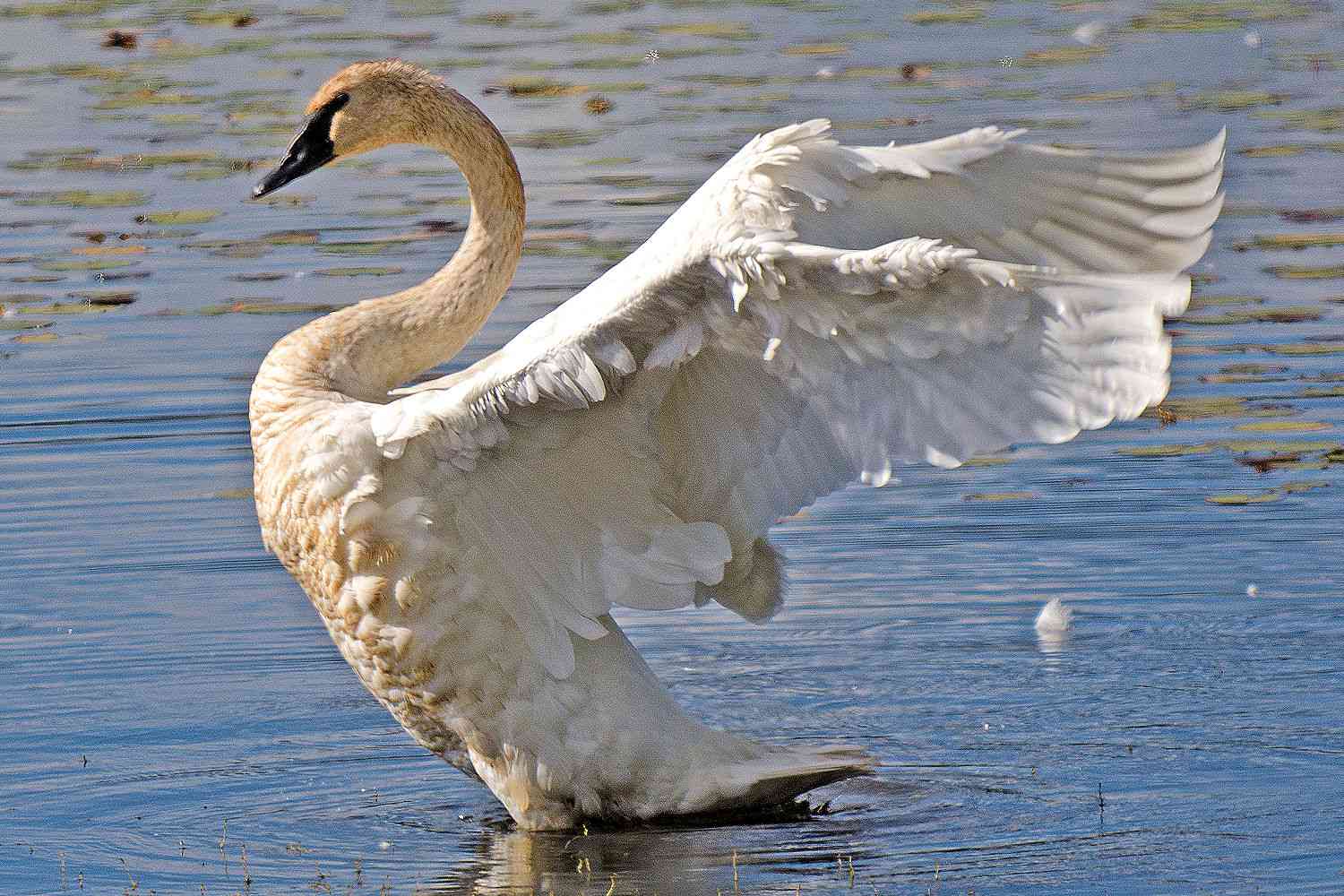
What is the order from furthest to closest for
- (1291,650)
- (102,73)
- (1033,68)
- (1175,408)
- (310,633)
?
1. (102,73)
2. (1033,68)
3. (1175,408)
4. (310,633)
5. (1291,650)

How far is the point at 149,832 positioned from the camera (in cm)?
630

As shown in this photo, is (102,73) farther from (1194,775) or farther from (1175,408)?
(1194,775)

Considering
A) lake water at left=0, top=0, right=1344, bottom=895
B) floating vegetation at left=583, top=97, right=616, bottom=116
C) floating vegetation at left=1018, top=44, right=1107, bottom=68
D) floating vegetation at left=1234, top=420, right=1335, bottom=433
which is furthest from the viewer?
floating vegetation at left=1018, top=44, right=1107, bottom=68

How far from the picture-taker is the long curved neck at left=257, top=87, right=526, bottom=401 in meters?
6.39

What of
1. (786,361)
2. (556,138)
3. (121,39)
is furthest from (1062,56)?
(786,361)

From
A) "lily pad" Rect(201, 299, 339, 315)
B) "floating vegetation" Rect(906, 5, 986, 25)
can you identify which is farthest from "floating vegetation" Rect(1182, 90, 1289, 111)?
"lily pad" Rect(201, 299, 339, 315)

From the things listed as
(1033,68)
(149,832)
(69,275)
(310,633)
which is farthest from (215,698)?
(1033,68)

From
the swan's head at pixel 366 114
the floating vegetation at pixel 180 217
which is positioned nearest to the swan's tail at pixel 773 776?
the swan's head at pixel 366 114

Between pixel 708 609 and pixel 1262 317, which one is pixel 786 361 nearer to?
pixel 708 609

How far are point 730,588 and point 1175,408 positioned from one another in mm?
4056

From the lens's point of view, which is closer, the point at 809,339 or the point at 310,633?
the point at 809,339

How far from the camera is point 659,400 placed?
5707mm

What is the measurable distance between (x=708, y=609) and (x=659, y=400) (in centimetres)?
277

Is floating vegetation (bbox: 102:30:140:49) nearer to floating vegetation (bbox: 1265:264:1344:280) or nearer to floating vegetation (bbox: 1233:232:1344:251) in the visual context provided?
floating vegetation (bbox: 1233:232:1344:251)
